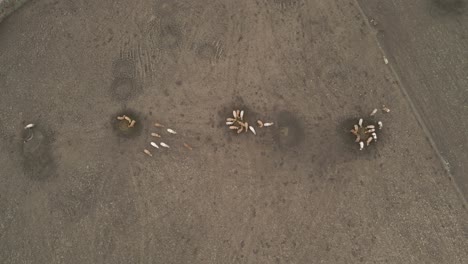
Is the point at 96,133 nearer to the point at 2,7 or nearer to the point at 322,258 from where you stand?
the point at 2,7

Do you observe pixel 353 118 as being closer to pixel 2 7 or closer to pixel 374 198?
pixel 374 198

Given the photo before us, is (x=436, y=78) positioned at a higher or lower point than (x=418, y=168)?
higher

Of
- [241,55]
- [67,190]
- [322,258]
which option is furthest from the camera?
[241,55]

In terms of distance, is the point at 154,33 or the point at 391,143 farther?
the point at 154,33

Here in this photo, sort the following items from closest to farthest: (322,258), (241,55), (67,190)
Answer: (322,258) → (67,190) → (241,55)

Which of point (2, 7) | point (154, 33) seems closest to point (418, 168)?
point (154, 33)

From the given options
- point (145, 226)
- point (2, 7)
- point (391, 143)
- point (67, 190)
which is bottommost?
point (145, 226)
